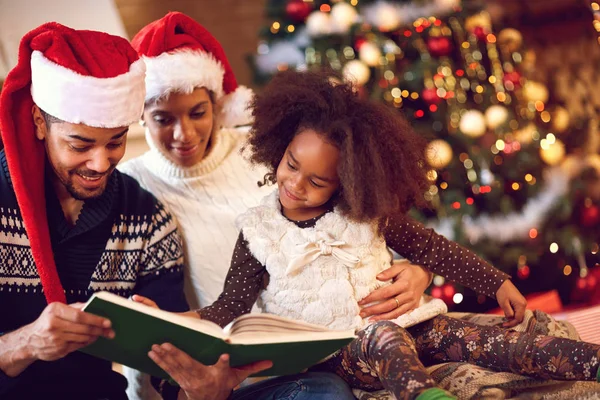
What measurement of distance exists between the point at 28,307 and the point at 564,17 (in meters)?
3.60

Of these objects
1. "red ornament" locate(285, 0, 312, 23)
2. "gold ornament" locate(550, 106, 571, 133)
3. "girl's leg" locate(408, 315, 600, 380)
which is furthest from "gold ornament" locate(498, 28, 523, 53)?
"girl's leg" locate(408, 315, 600, 380)

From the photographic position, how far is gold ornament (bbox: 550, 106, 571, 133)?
3.45 meters

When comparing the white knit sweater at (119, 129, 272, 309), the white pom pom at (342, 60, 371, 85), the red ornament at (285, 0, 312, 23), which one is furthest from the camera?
the red ornament at (285, 0, 312, 23)

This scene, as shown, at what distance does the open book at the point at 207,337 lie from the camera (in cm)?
118

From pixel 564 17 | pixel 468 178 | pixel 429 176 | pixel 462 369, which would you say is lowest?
A: pixel 462 369

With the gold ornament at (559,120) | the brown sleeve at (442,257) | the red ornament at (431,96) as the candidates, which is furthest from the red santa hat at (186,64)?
the gold ornament at (559,120)

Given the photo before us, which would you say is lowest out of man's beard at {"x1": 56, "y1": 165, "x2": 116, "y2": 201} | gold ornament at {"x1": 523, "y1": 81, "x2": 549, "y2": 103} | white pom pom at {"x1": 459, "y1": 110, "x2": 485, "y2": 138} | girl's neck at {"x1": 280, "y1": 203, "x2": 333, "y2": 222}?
girl's neck at {"x1": 280, "y1": 203, "x2": 333, "y2": 222}

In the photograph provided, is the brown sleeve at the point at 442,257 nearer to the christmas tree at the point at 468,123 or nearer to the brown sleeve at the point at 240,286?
the brown sleeve at the point at 240,286

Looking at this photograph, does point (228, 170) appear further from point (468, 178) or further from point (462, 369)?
point (468, 178)

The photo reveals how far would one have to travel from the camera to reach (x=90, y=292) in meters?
1.77

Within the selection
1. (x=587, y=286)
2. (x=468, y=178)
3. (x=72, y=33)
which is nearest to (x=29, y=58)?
(x=72, y=33)

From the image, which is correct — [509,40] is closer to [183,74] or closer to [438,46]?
[438,46]

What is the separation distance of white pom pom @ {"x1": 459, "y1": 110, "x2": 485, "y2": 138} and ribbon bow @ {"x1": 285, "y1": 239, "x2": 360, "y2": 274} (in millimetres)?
1645

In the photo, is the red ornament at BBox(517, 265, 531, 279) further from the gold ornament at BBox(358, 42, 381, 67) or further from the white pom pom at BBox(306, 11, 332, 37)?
the white pom pom at BBox(306, 11, 332, 37)
